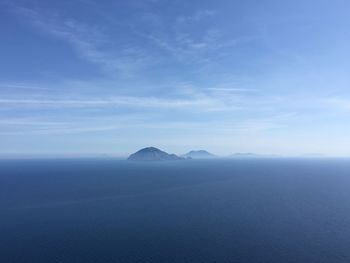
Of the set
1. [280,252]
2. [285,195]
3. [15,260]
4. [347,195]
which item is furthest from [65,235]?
[347,195]

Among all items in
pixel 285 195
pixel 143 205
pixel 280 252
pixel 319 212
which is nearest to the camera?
pixel 280 252

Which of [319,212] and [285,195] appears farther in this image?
[285,195]

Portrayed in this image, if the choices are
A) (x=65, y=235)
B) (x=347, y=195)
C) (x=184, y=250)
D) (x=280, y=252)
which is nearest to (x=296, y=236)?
(x=280, y=252)

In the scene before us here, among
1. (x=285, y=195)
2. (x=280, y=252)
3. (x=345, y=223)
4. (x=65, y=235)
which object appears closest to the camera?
(x=280, y=252)

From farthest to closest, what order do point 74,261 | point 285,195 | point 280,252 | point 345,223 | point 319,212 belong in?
point 285,195, point 319,212, point 345,223, point 280,252, point 74,261

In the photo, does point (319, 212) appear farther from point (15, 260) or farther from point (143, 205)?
point (15, 260)

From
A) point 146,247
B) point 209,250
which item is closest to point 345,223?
point 209,250

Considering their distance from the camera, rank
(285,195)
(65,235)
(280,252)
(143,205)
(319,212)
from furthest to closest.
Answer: (285,195)
(143,205)
(319,212)
(65,235)
(280,252)

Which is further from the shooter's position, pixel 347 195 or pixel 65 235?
pixel 347 195

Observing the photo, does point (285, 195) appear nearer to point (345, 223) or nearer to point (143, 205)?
point (345, 223)
